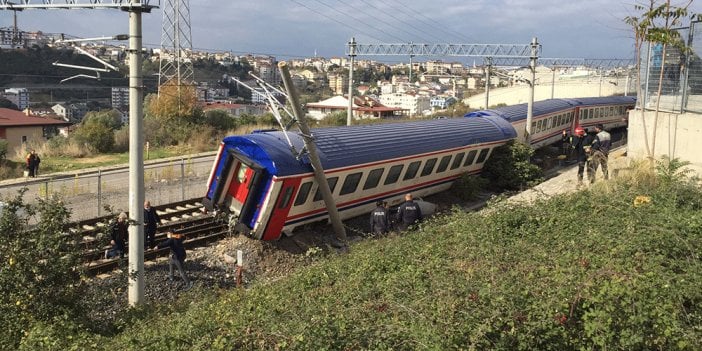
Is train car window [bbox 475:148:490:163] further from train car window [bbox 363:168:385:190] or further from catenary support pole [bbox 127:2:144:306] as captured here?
catenary support pole [bbox 127:2:144:306]

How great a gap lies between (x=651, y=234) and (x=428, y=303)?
13.5 ft

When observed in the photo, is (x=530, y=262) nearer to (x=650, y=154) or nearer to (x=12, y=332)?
(x=12, y=332)

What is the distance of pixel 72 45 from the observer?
9102 mm

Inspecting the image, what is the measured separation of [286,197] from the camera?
13781 mm

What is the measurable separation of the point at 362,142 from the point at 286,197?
3.47m

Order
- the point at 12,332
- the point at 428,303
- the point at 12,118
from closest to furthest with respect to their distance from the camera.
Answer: the point at 428,303
the point at 12,332
the point at 12,118

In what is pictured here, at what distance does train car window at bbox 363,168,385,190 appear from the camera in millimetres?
16366

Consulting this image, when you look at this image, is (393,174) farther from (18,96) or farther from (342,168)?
(18,96)

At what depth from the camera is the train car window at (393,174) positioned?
17.1 metres

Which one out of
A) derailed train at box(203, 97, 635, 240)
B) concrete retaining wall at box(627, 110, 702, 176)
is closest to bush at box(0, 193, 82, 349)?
derailed train at box(203, 97, 635, 240)

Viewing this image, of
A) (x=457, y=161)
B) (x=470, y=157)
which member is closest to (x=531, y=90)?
(x=470, y=157)

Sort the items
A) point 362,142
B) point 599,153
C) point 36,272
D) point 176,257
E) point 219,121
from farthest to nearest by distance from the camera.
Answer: point 219,121, point 599,153, point 362,142, point 176,257, point 36,272

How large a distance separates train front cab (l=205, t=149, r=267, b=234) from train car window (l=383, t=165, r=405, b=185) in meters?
4.54

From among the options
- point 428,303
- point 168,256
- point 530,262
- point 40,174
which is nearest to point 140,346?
point 428,303
